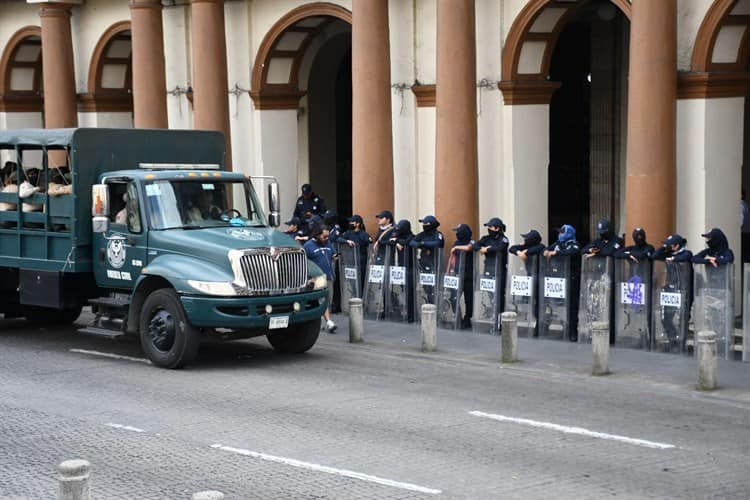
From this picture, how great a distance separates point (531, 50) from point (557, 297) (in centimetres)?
608

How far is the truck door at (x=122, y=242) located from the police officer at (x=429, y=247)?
16.0 ft

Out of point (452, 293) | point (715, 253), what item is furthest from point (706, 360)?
point (452, 293)

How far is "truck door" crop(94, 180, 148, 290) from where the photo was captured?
1669 centimetres

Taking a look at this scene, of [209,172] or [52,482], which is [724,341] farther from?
[52,482]

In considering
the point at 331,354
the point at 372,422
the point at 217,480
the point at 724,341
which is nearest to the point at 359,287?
the point at 331,354

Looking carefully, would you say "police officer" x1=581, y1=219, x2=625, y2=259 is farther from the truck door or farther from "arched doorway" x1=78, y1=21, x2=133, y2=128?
"arched doorway" x1=78, y1=21, x2=133, y2=128

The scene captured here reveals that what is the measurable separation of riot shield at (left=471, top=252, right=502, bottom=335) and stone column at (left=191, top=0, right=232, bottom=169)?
8.67 m

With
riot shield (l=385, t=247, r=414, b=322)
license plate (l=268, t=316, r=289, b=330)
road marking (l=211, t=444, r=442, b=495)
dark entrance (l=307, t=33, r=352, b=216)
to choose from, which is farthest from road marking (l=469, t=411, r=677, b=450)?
dark entrance (l=307, t=33, r=352, b=216)

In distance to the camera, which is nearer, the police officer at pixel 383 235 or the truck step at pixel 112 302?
the truck step at pixel 112 302

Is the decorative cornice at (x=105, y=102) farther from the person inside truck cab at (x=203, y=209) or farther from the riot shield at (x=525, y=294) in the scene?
the riot shield at (x=525, y=294)

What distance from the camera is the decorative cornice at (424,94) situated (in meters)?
23.8

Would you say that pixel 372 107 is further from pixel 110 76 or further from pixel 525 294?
pixel 110 76

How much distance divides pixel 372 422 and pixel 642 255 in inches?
236

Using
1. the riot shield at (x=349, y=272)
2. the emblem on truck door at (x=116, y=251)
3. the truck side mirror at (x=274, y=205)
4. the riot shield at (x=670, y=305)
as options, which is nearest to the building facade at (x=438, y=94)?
the riot shield at (x=349, y=272)
